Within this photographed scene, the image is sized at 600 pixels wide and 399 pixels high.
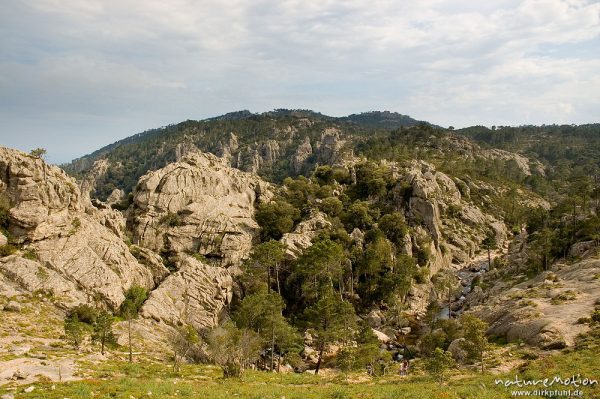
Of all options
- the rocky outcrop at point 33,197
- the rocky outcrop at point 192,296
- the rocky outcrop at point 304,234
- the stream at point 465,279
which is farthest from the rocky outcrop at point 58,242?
the stream at point 465,279

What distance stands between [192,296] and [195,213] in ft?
115

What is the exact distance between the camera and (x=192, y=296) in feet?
273

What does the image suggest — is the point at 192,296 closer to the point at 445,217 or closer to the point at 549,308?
the point at 549,308

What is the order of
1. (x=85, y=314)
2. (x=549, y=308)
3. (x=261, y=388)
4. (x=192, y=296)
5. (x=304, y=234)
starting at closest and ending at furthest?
1. (x=261, y=388)
2. (x=85, y=314)
3. (x=549, y=308)
4. (x=192, y=296)
5. (x=304, y=234)

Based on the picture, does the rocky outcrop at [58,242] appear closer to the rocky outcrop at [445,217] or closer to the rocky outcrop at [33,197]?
the rocky outcrop at [33,197]

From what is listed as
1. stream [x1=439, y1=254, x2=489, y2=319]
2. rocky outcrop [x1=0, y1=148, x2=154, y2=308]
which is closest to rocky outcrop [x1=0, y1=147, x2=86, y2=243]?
rocky outcrop [x1=0, y1=148, x2=154, y2=308]

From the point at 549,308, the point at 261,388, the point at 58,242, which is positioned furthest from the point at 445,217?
the point at 261,388

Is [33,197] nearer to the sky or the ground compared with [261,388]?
nearer to the sky

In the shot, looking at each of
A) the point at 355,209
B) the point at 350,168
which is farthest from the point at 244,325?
the point at 350,168

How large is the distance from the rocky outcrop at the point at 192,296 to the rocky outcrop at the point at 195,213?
1326 cm

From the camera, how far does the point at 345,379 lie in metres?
48.5

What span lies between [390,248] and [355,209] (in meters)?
19.5

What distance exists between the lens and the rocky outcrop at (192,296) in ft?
246

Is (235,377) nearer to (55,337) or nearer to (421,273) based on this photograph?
(55,337)
